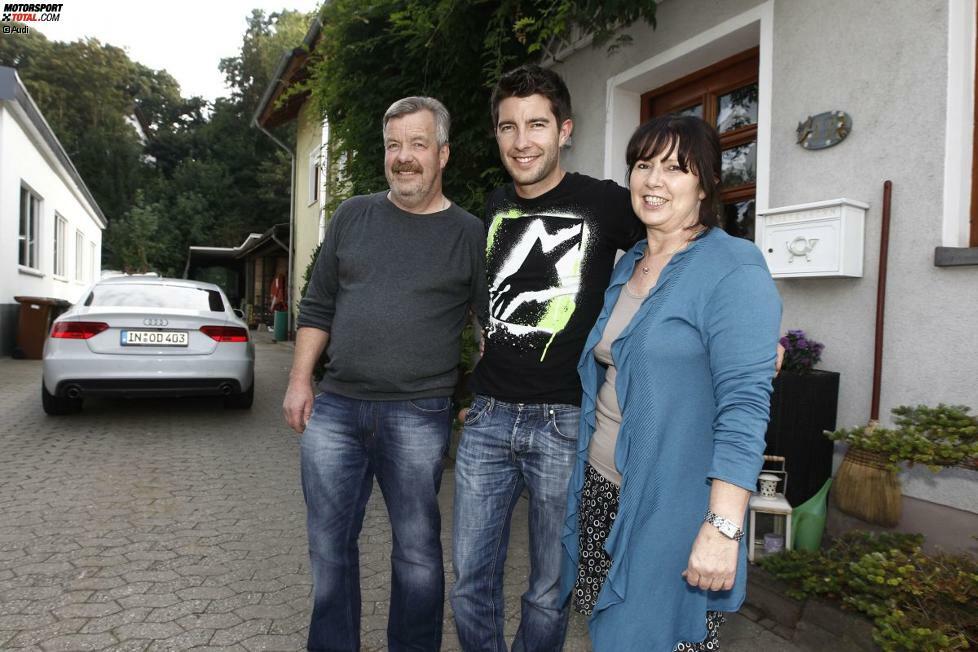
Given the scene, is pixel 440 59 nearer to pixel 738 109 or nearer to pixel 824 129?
pixel 738 109

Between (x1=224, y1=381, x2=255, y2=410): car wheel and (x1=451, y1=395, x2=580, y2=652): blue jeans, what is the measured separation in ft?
19.4

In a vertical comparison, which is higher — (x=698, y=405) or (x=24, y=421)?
(x=698, y=405)

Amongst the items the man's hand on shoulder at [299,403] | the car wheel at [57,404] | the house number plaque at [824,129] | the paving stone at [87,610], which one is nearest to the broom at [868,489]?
the house number plaque at [824,129]

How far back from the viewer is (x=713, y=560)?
4.57 feet

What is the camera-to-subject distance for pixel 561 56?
5820 millimetres

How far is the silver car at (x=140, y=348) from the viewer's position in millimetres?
6270

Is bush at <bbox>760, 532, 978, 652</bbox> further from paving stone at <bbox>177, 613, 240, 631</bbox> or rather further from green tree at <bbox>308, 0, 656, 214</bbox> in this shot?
green tree at <bbox>308, 0, 656, 214</bbox>

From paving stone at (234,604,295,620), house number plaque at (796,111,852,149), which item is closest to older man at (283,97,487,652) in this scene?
paving stone at (234,604,295,620)

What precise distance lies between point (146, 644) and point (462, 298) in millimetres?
1796

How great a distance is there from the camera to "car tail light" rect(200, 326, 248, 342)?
6.70 meters

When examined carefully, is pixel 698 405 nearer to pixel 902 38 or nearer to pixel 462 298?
pixel 462 298

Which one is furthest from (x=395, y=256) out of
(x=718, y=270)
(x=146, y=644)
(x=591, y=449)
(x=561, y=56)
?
(x=561, y=56)

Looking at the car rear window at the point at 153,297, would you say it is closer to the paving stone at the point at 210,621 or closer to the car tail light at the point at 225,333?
the car tail light at the point at 225,333

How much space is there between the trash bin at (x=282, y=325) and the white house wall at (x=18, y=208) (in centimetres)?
549
